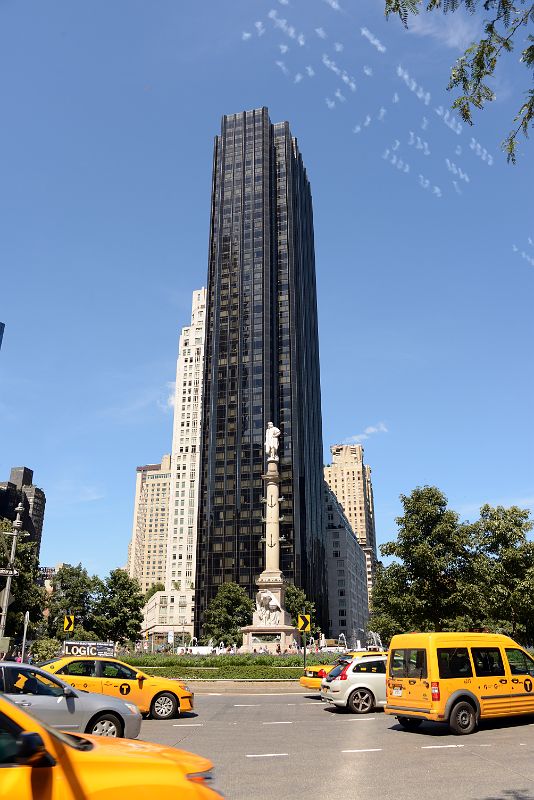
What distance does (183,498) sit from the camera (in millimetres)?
142875

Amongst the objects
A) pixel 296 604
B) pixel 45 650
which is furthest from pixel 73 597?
pixel 296 604

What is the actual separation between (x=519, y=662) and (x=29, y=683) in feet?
37.1

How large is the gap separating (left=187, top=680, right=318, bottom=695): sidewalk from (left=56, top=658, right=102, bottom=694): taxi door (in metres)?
12.7

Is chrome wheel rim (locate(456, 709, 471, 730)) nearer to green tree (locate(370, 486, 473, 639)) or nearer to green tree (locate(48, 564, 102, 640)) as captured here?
green tree (locate(370, 486, 473, 639))

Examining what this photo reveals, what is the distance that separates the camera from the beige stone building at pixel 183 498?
425ft

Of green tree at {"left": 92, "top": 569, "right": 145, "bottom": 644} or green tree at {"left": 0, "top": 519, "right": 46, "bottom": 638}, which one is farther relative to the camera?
green tree at {"left": 92, "top": 569, "right": 145, "bottom": 644}

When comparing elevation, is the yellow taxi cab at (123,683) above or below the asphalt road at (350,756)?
above

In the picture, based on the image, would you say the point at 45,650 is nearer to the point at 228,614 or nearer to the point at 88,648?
the point at 88,648

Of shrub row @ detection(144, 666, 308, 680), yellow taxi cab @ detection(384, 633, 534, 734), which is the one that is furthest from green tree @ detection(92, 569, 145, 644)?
yellow taxi cab @ detection(384, 633, 534, 734)

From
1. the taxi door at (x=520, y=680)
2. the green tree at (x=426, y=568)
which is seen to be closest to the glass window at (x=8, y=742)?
the taxi door at (x=520, y=680)

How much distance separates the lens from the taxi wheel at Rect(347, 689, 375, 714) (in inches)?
712

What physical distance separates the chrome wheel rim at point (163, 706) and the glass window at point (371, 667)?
557cm

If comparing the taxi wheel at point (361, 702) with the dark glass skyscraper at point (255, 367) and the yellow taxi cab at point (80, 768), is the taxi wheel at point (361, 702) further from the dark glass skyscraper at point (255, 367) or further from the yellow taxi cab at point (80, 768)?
the dark glass skyscraper at point (255, 367)

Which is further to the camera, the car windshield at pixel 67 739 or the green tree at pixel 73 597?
the green tree at pixel 73 597
